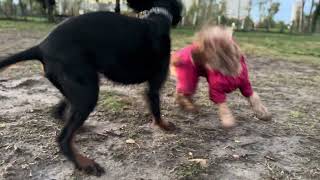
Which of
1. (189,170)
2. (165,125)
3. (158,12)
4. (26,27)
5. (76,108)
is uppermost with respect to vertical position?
(158,12)

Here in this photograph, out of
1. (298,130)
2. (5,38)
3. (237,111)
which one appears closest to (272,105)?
(237,111)

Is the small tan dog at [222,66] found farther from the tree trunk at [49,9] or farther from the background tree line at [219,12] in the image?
the tree trunk at [49,9]

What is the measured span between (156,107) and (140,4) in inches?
32.0

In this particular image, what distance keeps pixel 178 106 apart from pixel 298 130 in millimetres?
1106

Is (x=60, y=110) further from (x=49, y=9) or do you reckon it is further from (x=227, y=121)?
(x=49, y=9)

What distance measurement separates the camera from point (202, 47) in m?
4.56

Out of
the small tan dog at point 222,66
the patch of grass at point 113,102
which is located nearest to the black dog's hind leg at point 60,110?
the patch of grass at point 113,102

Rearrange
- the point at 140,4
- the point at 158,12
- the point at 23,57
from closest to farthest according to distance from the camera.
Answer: the point at 23,57 → the point at 158,12 → the point at 140,4

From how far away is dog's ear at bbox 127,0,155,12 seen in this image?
4207 mm

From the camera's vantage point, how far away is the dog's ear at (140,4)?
421cm

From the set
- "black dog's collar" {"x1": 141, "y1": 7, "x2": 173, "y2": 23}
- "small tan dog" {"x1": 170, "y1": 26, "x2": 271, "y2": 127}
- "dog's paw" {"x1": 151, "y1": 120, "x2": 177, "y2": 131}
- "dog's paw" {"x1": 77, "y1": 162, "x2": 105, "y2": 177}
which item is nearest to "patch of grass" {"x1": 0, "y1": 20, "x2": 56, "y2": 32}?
"small tan dog" {"x1": 170, "y1": 26, "x2": 271, "y2": 127}

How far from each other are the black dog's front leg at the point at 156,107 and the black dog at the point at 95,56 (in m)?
0.05

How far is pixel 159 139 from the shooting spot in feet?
13.6

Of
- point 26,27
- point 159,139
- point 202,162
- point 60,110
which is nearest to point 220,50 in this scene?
point 159,139
